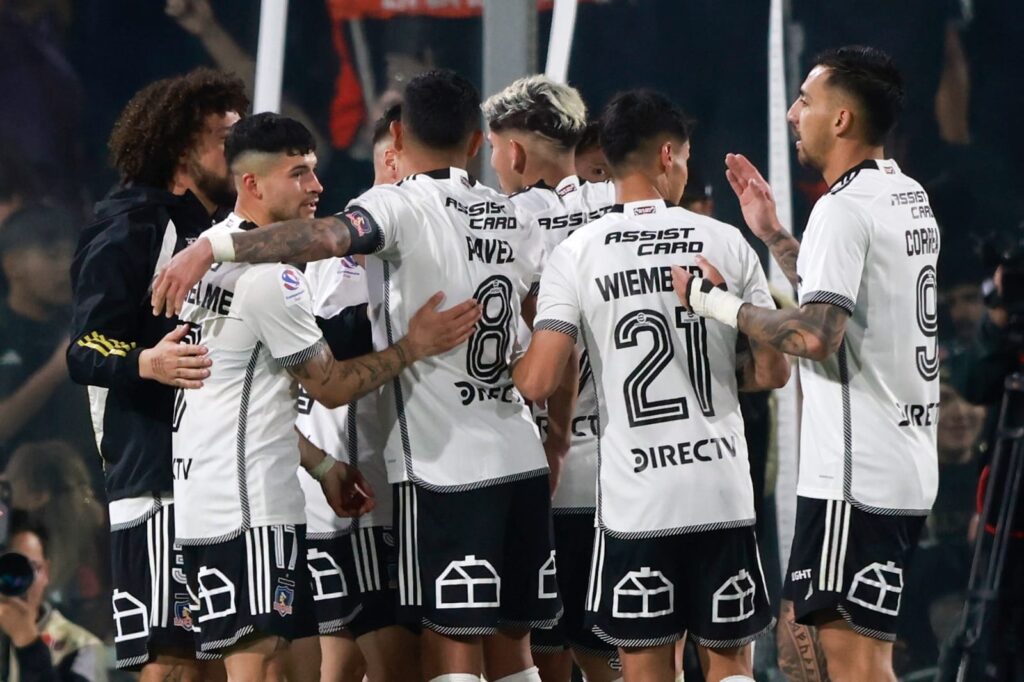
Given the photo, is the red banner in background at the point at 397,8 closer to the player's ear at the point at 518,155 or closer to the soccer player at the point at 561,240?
the soccer player at the point at 561,240

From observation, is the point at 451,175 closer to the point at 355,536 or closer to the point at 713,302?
the point at 713,302

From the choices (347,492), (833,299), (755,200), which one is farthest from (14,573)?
(833,299)

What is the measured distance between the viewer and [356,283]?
15.9 feet

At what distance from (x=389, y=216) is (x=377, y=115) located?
2.59 metres

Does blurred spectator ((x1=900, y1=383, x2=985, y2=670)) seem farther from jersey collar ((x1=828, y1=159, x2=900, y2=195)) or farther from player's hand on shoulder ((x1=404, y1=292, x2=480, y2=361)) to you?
player's hand on shoulder ((x1=404, y1=292, x2=480, y2=361))

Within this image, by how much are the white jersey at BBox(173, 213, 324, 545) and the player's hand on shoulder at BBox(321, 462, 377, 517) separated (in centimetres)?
44

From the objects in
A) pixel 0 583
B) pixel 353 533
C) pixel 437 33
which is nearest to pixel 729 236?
pixel 353 533

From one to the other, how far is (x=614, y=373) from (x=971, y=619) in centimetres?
236

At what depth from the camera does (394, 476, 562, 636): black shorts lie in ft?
13.9

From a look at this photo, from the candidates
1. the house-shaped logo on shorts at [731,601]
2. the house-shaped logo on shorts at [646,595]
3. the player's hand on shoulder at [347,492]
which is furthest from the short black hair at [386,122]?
the house-shaped logo on shorts at [731,601]

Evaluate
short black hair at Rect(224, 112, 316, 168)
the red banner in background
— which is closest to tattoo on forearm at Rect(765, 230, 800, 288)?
short black hair at Rect(224, 112, 316, 168)

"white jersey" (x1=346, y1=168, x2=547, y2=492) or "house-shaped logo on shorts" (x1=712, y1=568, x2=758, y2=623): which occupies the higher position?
"white jersey" (x1=346, y1=168, x2=547, y2=492)

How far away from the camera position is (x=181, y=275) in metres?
3.86

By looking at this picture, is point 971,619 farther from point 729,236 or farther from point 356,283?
point 356,283
